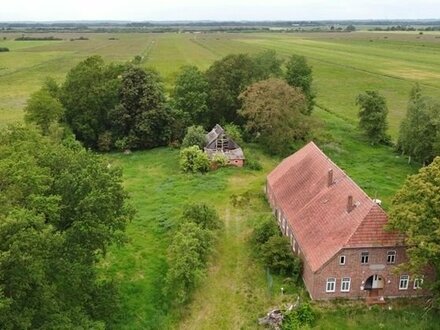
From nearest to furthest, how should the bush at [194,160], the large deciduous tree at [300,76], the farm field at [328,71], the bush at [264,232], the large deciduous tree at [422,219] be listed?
the large deciduous tree at [422,219]
the bush at [264,232]
the bush at [194,160]
the large deciduous tree at [300,76]
the farm field at [328,71]

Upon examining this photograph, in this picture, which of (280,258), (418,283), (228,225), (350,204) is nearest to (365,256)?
(350,204)

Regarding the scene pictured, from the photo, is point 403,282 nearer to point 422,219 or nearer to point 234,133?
point 422,219

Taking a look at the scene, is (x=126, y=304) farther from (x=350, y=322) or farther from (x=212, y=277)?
(x=350, y=322)

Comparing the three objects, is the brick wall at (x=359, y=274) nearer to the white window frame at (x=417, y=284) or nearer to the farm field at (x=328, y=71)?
the white window frame at (x=417, y=284)

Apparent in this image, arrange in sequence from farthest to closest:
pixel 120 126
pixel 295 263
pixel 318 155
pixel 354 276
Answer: pixel 120 126 < pixel 318 155 < pixel 295 263 < pixel 354 276

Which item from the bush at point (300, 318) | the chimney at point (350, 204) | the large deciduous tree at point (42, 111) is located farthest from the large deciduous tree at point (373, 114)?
the bush at point (300, 318)

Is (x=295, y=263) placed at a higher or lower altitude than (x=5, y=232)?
lower

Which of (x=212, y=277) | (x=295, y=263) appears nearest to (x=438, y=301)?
(x=295, y=263)

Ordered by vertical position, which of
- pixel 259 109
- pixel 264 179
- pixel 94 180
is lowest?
pixel 264 179
